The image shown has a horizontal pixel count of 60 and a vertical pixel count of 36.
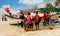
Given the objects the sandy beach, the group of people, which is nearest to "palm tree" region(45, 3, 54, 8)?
the group of people

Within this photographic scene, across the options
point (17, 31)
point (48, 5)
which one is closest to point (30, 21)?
point (17, 31)

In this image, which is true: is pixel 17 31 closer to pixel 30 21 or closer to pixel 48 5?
pixel 30 21

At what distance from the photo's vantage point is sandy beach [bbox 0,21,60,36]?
254cm

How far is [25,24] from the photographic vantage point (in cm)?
258

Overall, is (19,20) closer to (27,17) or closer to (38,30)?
(27,17)

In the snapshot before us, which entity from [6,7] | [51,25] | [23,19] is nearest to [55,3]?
[51,25]

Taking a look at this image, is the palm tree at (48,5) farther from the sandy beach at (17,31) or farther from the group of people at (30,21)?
the sandy beach at (17,31)

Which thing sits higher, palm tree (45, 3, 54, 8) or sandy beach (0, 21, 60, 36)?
palm tree (45, 3, 54, 8)

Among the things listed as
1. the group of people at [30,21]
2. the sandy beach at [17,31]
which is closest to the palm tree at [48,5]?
the group of people at [30,21]

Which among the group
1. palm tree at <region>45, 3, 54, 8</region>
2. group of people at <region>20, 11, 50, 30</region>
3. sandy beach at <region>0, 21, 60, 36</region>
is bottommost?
sandy beach at <region>0, 21, 60, 36</region>

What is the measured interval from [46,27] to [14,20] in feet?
1.55

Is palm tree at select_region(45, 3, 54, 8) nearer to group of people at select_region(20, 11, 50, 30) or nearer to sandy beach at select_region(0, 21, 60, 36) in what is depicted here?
group of people at select_region(20, 11, 50, 30)

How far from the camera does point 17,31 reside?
2557 mm

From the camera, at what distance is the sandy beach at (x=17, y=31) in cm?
254
